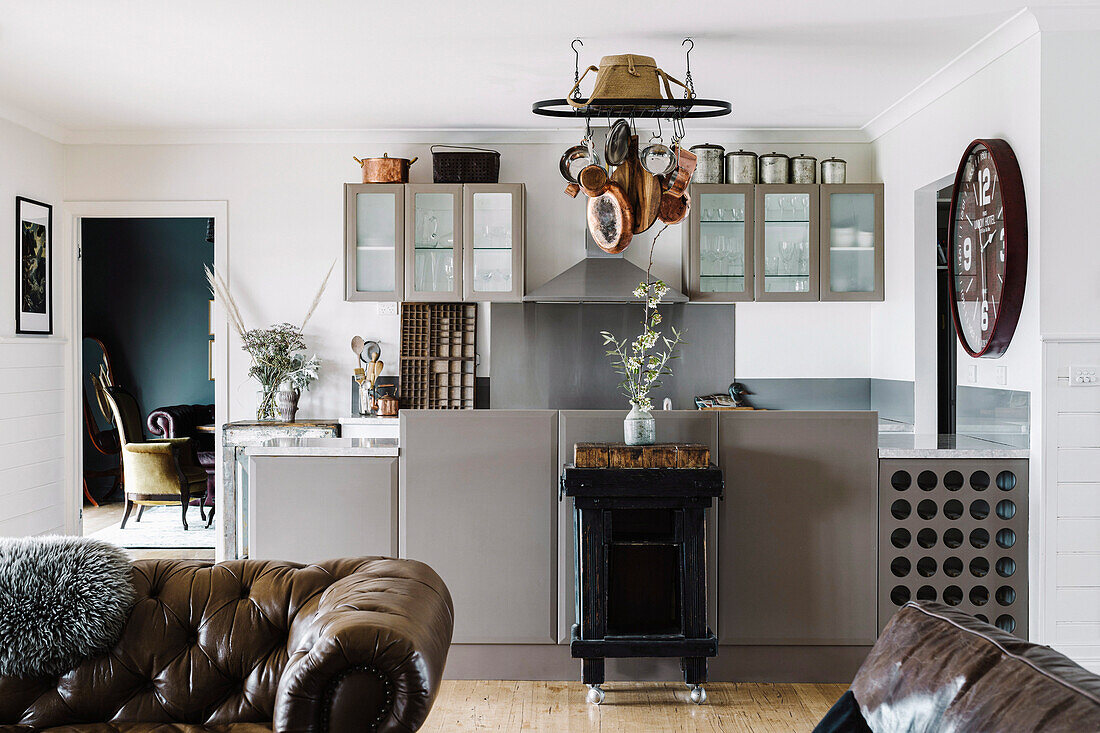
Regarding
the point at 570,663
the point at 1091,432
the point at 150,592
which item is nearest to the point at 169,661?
the point at 150,592

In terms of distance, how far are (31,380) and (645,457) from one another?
12.6ft

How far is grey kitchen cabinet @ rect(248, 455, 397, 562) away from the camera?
11.0 feet

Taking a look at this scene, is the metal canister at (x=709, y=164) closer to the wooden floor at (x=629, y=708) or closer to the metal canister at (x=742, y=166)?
the metal canister at (x=742, y=166)

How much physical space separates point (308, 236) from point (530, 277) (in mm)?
1416

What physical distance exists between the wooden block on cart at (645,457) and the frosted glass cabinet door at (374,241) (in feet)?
7.67

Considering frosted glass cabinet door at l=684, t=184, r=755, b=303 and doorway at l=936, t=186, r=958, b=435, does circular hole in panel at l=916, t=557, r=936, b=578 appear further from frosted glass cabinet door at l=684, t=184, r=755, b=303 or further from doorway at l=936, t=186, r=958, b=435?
frosted glass cabinet door at l=684, t=184, r=755, b=303

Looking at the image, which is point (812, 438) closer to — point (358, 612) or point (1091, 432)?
point (1091, 432)

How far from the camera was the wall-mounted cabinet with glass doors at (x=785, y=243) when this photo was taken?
504 cm

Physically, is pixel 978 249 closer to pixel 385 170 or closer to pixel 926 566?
pixel 926 566

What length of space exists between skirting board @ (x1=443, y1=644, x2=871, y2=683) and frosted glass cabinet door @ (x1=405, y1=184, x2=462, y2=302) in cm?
229

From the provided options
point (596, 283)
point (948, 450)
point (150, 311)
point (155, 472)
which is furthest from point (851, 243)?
point (150, 311)

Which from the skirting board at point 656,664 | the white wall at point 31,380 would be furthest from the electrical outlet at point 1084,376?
the white wall at point 31,380

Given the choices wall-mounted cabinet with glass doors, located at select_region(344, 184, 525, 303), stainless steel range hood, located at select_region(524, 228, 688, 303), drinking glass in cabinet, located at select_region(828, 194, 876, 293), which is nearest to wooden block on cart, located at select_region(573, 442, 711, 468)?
stainless steel range hood, located at select_region(524, 228, 688, 303)

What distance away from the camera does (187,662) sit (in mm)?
2029
